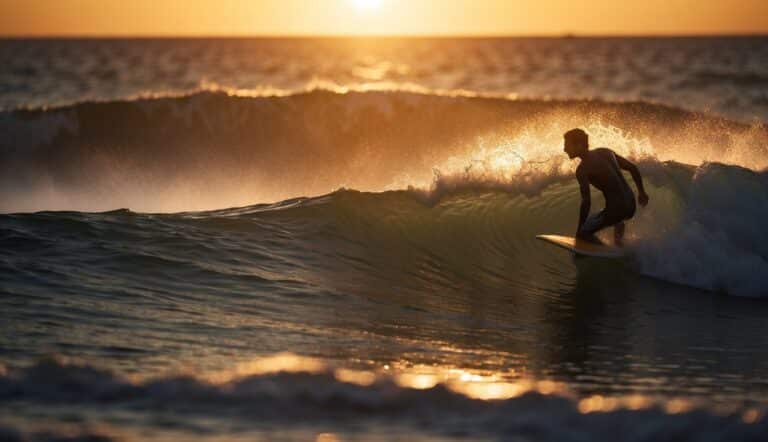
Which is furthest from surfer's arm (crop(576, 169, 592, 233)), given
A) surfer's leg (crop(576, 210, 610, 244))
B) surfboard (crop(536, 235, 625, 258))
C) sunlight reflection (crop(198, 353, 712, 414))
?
sunlight reflection (crop(198, 353, 712, 414))

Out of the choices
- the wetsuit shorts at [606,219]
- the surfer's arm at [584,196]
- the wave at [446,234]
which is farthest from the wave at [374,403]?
the wetsuit shorts at [606,219]

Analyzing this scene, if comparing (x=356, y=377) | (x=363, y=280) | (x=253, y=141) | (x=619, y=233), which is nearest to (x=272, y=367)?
(x=356, y=377)

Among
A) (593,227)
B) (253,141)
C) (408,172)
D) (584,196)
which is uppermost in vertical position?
(253,141)

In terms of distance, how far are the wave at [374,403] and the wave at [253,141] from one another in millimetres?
9481

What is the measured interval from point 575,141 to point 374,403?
163 inches

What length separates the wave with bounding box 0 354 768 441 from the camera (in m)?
5.31

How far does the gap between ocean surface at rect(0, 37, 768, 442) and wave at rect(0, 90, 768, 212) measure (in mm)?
58

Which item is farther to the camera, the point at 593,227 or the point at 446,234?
the point at 446,234

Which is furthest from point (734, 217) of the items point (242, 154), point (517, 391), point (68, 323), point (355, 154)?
point (242, 154)

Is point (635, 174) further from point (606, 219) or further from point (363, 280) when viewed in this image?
Result: point (363, 280)

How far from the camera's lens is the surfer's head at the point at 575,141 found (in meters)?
8.91

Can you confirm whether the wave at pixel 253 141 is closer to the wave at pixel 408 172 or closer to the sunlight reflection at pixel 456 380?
the wave at pixel 408 172

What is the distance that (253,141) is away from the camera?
59.3 ft

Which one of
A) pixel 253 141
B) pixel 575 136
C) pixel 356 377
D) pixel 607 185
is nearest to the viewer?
pixel 356 377
